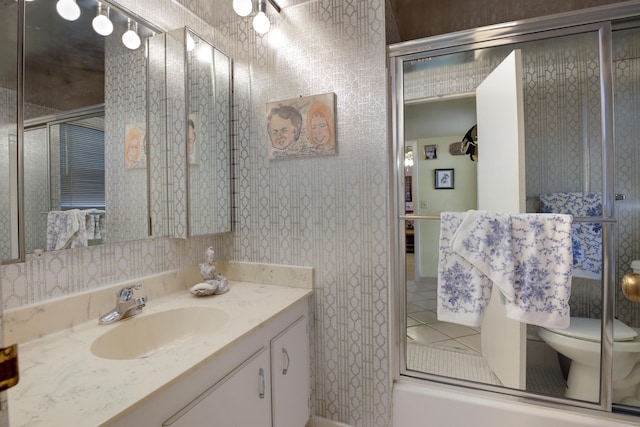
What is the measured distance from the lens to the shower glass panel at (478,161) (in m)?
1.34

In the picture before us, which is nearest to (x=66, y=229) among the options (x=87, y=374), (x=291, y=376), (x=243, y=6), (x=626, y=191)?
(x=87, y=374)

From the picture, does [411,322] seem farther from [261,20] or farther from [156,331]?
[261,20]

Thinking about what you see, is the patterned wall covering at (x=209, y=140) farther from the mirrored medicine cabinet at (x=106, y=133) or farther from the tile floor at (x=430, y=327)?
the tile floor at (x=430, y=327)

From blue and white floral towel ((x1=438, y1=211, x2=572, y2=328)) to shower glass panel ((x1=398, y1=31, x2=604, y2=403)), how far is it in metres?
0.11

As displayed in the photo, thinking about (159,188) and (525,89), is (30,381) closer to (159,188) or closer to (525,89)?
(159,188)

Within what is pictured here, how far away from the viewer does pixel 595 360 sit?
1.38 metres

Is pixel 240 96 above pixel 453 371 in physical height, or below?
above

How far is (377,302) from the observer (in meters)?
1.52

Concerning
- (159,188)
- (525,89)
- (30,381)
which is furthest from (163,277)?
(525,89)

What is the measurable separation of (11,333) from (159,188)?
744 millimetres

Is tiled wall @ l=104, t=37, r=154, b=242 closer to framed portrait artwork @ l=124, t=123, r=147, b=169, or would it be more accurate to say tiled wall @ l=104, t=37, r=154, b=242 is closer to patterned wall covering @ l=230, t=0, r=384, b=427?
framed portrait artwork @ l=124, t=123, r=147, b=169

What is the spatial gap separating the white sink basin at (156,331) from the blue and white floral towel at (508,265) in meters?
1.03

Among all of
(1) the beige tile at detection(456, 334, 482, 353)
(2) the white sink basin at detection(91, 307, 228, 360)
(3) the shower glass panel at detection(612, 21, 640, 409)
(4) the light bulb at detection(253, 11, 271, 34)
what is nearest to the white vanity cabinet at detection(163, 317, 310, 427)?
(2) the white sink basin at detection(91, 307, 228, 360)

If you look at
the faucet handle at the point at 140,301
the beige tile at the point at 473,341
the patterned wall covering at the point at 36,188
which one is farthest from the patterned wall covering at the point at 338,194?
the patterned wall covering at the point at 36,188
